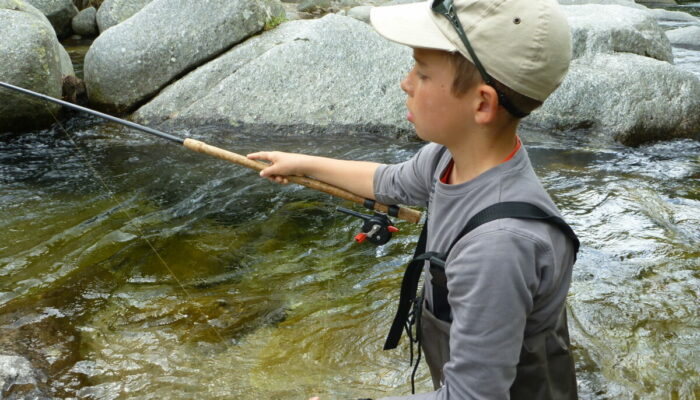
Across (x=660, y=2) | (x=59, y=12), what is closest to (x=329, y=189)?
(x=59, y=12)

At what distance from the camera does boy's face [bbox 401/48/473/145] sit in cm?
175

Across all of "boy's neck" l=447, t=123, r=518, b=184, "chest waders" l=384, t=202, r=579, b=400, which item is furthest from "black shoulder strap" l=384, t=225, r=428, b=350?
"boy's neck" l=447, t=123, r=518, b=184

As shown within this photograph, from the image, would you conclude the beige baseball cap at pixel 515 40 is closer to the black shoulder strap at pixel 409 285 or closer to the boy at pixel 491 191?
the boy at pixel 491 191

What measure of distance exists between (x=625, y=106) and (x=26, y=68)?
677cm

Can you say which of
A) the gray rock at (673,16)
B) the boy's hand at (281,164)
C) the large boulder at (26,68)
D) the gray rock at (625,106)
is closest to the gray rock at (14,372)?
the boy's hand at (281,164)

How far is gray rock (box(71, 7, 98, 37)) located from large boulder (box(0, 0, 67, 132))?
500 centimetres

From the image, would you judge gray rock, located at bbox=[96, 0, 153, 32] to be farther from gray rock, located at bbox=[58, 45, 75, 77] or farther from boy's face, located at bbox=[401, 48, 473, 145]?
boy's face, located at bbox=[401, 48, 473, 145]

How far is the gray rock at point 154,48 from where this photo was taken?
8109mm

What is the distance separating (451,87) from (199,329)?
105 inches

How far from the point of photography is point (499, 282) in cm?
155

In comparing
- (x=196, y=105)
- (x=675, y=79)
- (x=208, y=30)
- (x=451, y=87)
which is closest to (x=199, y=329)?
(x=451, y=87)

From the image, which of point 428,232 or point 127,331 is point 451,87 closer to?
point 428,232

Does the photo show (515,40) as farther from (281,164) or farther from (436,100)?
(281,164)

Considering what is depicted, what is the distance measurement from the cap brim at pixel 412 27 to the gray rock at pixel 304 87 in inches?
219
